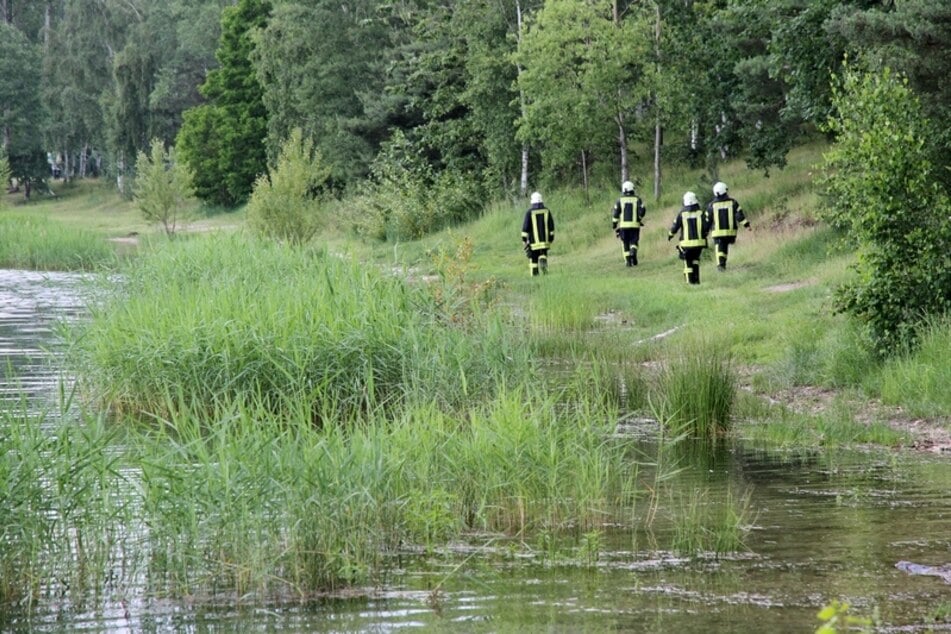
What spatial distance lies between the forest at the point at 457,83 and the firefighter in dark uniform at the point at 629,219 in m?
3.27

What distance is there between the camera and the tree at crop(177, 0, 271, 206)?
6644 cm

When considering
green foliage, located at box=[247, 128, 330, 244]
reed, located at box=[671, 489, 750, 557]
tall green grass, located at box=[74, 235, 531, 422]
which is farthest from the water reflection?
green foliage, located at box=[247, 128, 330, 244]

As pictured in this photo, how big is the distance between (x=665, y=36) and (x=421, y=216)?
12.5m

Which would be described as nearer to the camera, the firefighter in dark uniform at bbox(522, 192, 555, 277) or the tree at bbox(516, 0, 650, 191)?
the firefighter in dark uniform at bbox(522, 192, 555, 277)

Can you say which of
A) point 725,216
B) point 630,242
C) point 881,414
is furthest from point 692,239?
point 881,414

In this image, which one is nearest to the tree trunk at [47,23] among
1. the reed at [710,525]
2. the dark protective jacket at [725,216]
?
the dark protective jacket at [725,216]

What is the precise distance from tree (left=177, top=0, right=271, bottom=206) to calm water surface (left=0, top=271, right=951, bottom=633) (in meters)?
58.5

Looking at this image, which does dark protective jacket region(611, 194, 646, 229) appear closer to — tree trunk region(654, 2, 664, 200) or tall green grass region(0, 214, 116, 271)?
tree trunk region(654, 2, 664, 200)

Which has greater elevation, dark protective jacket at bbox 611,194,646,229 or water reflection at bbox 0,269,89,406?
dark protective jacket at bbox 611,194,646,229

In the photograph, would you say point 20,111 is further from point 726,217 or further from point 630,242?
point 726,217

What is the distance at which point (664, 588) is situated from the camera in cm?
709

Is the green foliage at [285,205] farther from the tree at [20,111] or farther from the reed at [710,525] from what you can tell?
the tree at [20,111]

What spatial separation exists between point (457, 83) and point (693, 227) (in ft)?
83.4

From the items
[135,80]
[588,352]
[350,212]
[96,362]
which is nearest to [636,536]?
[96,362]
